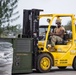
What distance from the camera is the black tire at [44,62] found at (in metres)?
15.9

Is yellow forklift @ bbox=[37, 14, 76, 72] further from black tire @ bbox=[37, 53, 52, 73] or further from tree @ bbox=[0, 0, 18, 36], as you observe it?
tree @ bbox=[0, 0, 18, 36]

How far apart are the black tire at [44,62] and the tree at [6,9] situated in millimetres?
29346

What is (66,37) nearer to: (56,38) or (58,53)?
(56,38)

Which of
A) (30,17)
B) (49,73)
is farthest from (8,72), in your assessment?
(30,17)

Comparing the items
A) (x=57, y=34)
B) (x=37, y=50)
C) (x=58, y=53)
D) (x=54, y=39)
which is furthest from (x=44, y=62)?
(x=57, y=34)

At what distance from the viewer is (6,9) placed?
4544 centimetres

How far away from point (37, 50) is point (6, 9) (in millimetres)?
29977

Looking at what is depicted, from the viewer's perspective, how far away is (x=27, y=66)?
15.2 m

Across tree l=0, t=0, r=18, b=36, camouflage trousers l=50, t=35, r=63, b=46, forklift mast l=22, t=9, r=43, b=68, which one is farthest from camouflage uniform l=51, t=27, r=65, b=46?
tree l=0, t=0, r=18, b=36

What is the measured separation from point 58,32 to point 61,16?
0.71 meters

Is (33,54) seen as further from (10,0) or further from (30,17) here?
(10,0)

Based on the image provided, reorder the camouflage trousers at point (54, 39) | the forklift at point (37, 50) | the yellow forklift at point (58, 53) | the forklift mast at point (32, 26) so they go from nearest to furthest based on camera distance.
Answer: the forklift at point (37, 50) < the forklift mast at point (32, 26) < the yellow forklift at point (58, 53) < the camouflage trousers at point (54, 39)

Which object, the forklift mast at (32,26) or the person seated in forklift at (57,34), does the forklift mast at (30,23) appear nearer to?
the forklift mast at (32,26)

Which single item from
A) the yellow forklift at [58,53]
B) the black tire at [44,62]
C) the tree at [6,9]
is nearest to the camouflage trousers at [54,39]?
the yellow forklift at [58,53]
